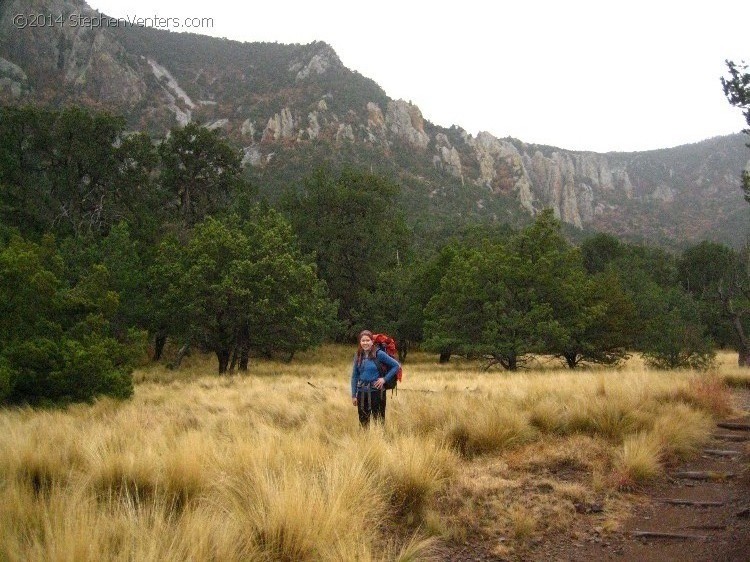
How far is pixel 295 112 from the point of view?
112812mm

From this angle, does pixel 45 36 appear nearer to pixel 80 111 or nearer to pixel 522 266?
pixel 80 111

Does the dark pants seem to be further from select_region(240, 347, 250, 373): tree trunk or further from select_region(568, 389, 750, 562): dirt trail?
select_region(240, 347, 250, 373): tree trunk

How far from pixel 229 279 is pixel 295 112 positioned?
97.3 metres

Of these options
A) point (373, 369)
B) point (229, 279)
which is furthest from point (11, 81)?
point (373, 369)

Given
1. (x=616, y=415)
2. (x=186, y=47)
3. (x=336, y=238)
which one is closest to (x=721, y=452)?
(x=616, y=415)

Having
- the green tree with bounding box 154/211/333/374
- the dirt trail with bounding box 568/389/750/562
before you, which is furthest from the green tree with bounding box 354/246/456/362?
the dirt trail with bounding box 568/389/750/562

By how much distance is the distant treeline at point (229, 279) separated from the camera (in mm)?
13680

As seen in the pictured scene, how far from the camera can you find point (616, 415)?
25.9ft

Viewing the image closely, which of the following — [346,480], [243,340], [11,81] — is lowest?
[243,340]

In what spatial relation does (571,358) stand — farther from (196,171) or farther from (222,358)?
(196,171)

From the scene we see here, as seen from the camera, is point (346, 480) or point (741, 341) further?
point (741, 341)

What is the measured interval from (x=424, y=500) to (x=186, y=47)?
16601cm

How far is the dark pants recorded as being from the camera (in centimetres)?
760

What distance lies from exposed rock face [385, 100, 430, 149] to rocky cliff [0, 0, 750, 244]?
365 millimetres
